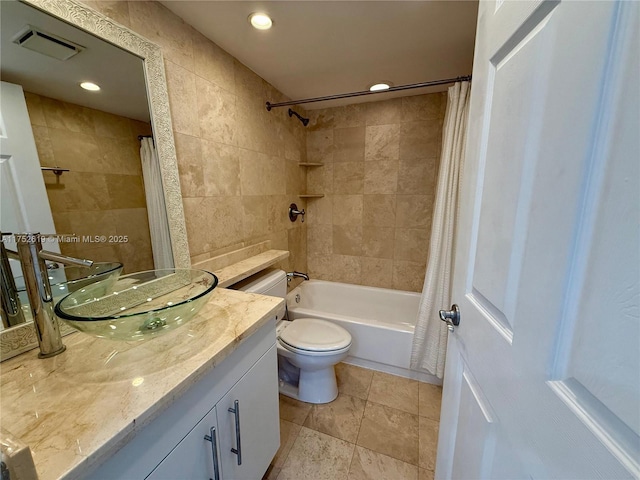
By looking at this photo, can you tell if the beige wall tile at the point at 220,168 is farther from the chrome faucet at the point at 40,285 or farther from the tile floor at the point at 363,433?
the tile floor at the point at 363,433

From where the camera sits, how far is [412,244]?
2381 mm

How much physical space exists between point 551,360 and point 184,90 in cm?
164

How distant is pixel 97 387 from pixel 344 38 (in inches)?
71.7

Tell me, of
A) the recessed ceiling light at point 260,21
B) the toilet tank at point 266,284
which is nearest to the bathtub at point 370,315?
the toilet tank at point 266,284

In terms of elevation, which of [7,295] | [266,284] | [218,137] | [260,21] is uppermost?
[260,21]

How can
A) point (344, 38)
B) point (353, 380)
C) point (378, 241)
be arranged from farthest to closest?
point (378, 241) < point (353, 380) < point (344, 38)

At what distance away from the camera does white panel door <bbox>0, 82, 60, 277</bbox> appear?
699mm

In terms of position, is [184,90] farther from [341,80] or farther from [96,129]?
[341,80]

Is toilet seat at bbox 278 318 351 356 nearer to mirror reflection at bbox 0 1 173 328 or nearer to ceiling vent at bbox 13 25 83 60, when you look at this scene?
mirror reflection at bbox 0 1 173 328

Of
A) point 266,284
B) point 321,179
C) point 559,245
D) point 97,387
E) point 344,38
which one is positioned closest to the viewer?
point 559,245

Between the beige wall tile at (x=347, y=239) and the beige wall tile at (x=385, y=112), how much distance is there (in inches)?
40.3

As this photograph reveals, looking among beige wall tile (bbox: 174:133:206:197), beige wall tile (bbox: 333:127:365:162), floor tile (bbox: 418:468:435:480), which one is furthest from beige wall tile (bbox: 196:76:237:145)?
floor tile (bbox: 418:468:435:480)

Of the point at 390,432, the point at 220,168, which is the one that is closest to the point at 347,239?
the point at 220,168

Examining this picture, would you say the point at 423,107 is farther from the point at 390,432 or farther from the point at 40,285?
the point at 40,285
